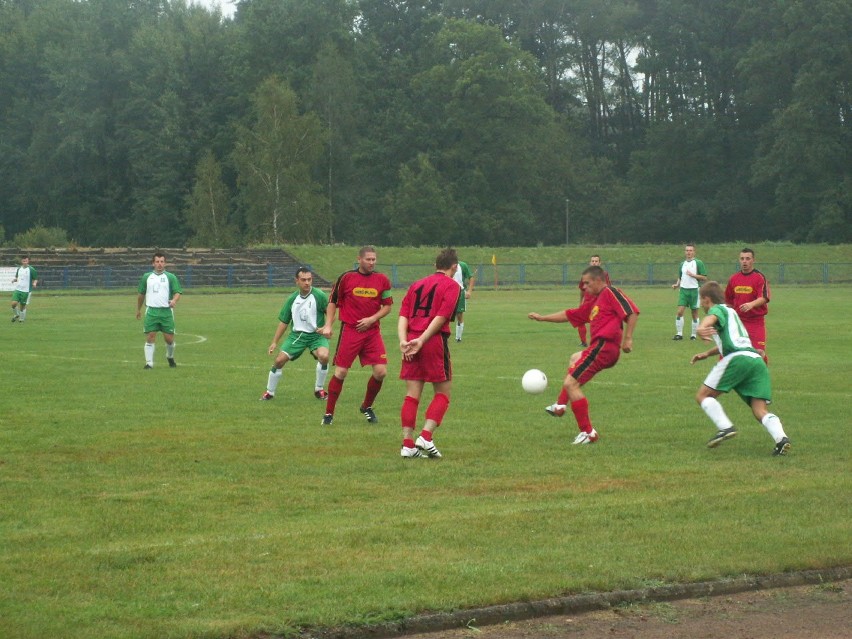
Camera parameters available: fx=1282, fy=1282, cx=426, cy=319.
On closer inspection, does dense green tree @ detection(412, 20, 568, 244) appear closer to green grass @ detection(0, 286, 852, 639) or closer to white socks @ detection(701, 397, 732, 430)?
green grass @ detection(0, 286, 852, 639)

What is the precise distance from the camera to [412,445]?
11609mm

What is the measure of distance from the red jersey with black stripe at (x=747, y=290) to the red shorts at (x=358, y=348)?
6.28 metres

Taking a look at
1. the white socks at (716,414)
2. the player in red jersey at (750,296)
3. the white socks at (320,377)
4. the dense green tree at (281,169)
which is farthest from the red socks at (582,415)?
the dense green tree at (281,169)

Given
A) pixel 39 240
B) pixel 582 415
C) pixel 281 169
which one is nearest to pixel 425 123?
pixel 281 169

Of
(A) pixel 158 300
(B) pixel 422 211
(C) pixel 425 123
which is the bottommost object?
(A) pixel 158 300

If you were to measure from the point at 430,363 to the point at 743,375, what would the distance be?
115 inches

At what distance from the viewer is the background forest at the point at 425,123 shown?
90.2 metres

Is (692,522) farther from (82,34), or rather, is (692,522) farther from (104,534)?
(82,34)

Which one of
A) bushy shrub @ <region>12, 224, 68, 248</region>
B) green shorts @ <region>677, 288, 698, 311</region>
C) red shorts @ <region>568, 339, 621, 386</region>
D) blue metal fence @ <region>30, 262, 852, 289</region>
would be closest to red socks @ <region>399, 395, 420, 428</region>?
red shorts @ <region>568, 339, 621, 386</region>

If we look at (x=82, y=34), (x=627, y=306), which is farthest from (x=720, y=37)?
(x=627, y=306)

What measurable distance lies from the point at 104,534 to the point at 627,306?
20.9 feet

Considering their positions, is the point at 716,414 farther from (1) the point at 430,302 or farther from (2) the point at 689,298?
(2) the point at 689,298

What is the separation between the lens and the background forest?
9019 centimetres

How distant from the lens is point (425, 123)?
9600 cm
